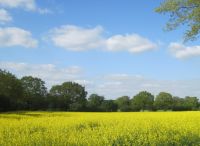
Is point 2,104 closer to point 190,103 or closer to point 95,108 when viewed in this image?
point 95,108

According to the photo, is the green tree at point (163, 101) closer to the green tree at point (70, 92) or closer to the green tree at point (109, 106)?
the green tree at point (109, 106)

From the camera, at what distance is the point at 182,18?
1928 centimetres

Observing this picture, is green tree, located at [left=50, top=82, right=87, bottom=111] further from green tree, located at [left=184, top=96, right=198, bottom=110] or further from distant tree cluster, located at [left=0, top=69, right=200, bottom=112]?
green tree, located at [left=184, top=96, right=198, bottom=110]

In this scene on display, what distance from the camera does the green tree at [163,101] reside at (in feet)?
373

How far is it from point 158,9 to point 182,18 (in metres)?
1.30

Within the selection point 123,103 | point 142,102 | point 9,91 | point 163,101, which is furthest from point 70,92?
point 9,91

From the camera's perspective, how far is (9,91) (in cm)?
8231

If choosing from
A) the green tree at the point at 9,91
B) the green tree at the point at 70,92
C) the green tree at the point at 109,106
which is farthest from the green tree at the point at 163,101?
the green tree at the point at 9,91

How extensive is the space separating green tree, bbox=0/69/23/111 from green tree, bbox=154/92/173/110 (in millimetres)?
45343

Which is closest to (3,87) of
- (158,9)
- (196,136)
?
(158,9)

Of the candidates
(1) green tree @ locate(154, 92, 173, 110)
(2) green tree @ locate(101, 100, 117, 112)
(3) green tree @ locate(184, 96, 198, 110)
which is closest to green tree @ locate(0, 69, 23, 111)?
(2) green tree @ locate(101, 100, 117, 112)

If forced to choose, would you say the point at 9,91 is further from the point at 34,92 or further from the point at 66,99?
the point at 66,99

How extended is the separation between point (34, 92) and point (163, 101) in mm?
38905

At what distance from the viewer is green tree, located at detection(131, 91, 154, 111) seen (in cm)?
11725
